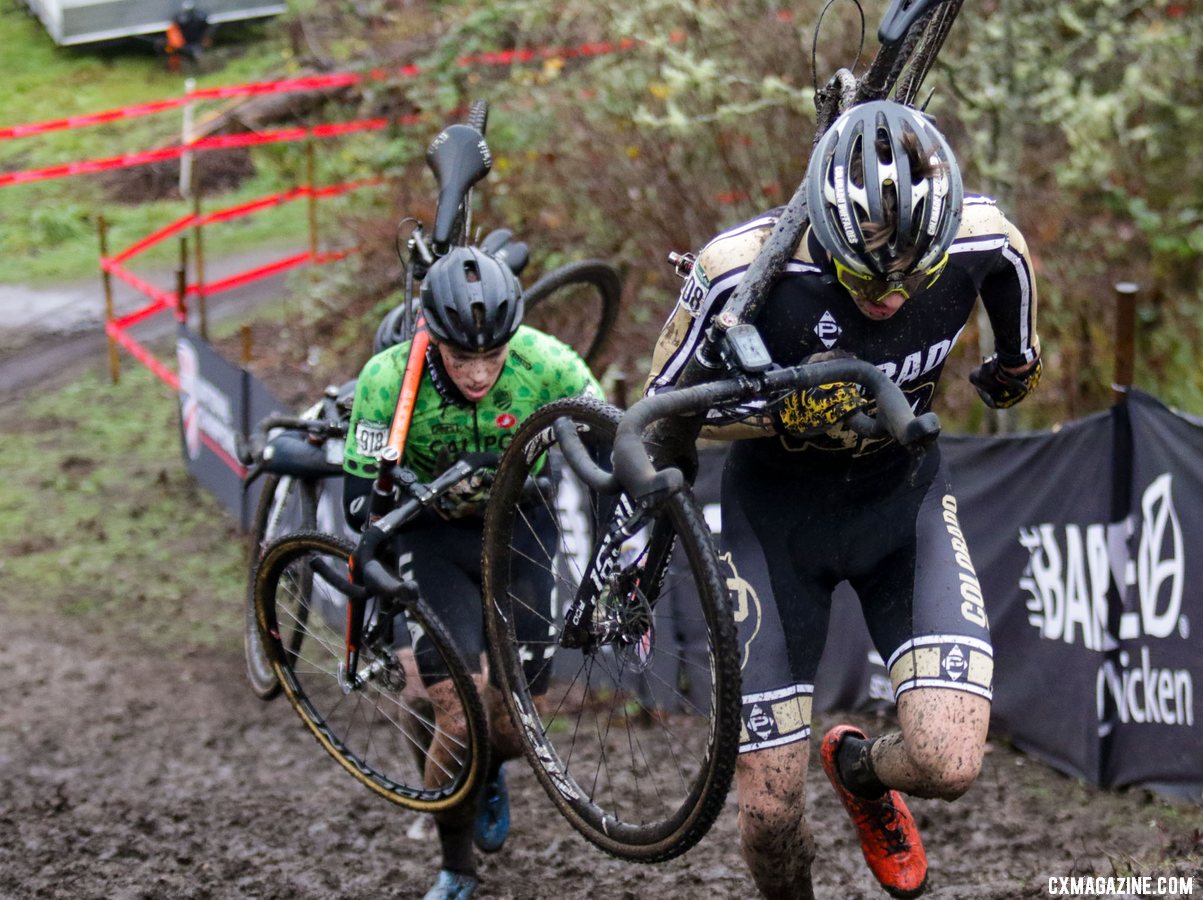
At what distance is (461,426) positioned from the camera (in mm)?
5656

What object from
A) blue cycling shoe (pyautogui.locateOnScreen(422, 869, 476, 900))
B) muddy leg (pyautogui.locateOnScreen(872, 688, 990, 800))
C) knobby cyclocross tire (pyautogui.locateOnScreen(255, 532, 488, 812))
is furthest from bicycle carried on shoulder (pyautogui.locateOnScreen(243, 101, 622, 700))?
muddy leg (pyautogui.locateOnScreen(872, 688, 990, 800))

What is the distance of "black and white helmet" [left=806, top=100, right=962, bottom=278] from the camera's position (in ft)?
12.6

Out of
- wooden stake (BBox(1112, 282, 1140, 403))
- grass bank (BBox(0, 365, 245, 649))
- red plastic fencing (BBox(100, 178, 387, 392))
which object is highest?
wooden stake (BBox(1112, 282, 1140, 403))

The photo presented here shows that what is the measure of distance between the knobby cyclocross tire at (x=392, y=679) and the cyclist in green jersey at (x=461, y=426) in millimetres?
99

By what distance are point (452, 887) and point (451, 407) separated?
6.59ft

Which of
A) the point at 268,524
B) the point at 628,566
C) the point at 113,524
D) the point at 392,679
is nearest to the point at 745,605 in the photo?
the point at 628,566

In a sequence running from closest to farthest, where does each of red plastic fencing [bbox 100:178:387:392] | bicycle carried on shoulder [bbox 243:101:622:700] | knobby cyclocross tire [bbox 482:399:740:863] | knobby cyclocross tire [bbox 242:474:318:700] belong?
knobby cyclocross tire [bbox 482:399:740:863] → bicycle carried on shoulder [bbox 243:101:622:700] → knobby cyclocross tire [bbox 242:474:318:700] → red plastic fencing [bbox 100:178:387:392]

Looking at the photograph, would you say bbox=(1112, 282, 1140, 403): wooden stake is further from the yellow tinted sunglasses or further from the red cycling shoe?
the yellow tinted sunglasses

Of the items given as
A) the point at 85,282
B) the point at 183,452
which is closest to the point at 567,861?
the point at 183,452

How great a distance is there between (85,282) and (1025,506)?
44.3 ft

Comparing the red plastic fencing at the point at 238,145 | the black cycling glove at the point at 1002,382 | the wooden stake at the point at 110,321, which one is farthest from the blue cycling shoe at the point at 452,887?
the wooden stake at the point at 110,321

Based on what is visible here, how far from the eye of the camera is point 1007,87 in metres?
9.20

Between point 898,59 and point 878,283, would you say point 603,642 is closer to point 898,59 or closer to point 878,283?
point 878,283

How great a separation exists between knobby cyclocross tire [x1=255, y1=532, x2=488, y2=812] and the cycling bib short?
1.31 metres
